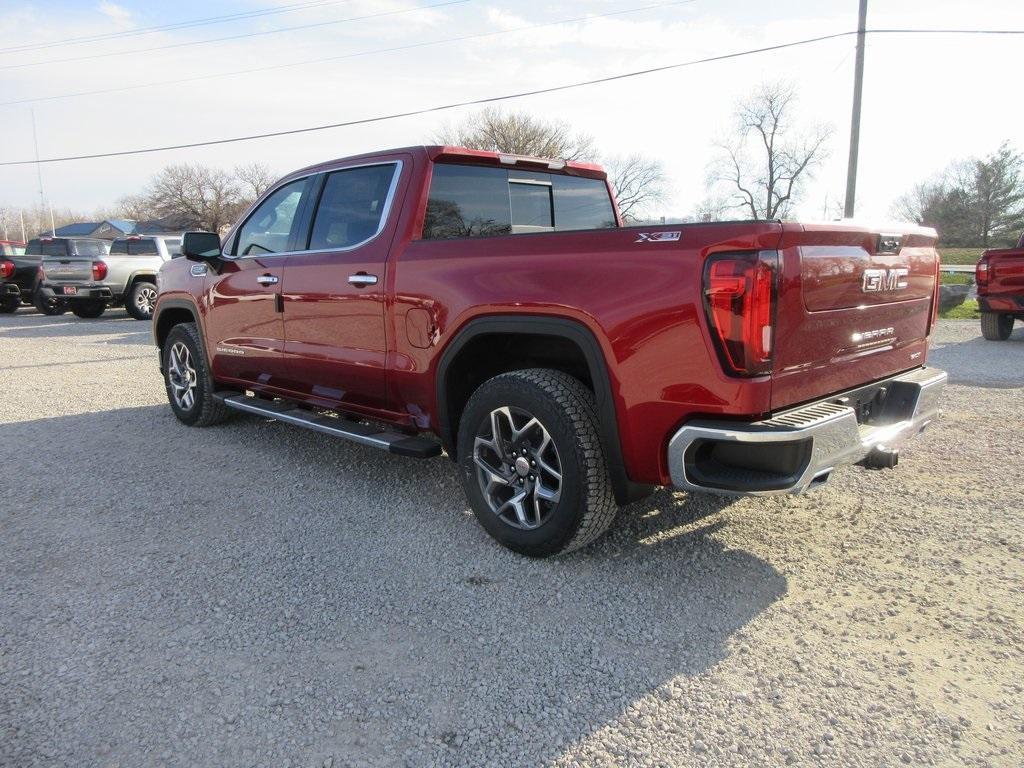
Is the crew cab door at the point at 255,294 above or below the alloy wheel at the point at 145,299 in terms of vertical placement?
above

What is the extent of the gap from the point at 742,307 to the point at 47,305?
19.1m

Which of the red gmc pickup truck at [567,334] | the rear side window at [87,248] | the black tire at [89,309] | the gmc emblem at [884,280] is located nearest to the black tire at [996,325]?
the red gmc pickup truck at [567,334]

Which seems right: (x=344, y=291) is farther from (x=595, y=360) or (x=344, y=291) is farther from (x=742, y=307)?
(x=742, y=307)

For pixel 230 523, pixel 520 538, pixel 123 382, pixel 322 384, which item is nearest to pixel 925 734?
pixel 520 538

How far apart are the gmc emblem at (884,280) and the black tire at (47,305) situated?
17.7 m

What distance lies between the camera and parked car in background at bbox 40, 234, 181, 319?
16297 millimetres

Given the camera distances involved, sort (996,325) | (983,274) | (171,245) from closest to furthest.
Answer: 1. (983,274)
2. (996,325)
3. (171,245)

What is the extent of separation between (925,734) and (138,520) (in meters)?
3.74

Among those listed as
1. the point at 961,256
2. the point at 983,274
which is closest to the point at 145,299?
the point at 983,274

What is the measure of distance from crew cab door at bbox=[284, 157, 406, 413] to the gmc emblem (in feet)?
7.65

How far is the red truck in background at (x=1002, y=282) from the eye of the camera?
401 inches

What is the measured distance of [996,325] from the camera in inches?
433

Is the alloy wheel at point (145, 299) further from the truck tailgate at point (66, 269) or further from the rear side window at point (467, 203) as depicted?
the rear side window at point (467, 203)

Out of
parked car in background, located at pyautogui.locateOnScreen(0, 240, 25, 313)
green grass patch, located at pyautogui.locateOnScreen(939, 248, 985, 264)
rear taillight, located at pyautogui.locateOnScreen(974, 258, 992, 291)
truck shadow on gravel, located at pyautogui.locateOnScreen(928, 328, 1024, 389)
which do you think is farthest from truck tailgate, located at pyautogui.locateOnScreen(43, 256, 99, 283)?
green grass patch, located at pyautogui.locateOnScreen(939, 248, 985, 264)
